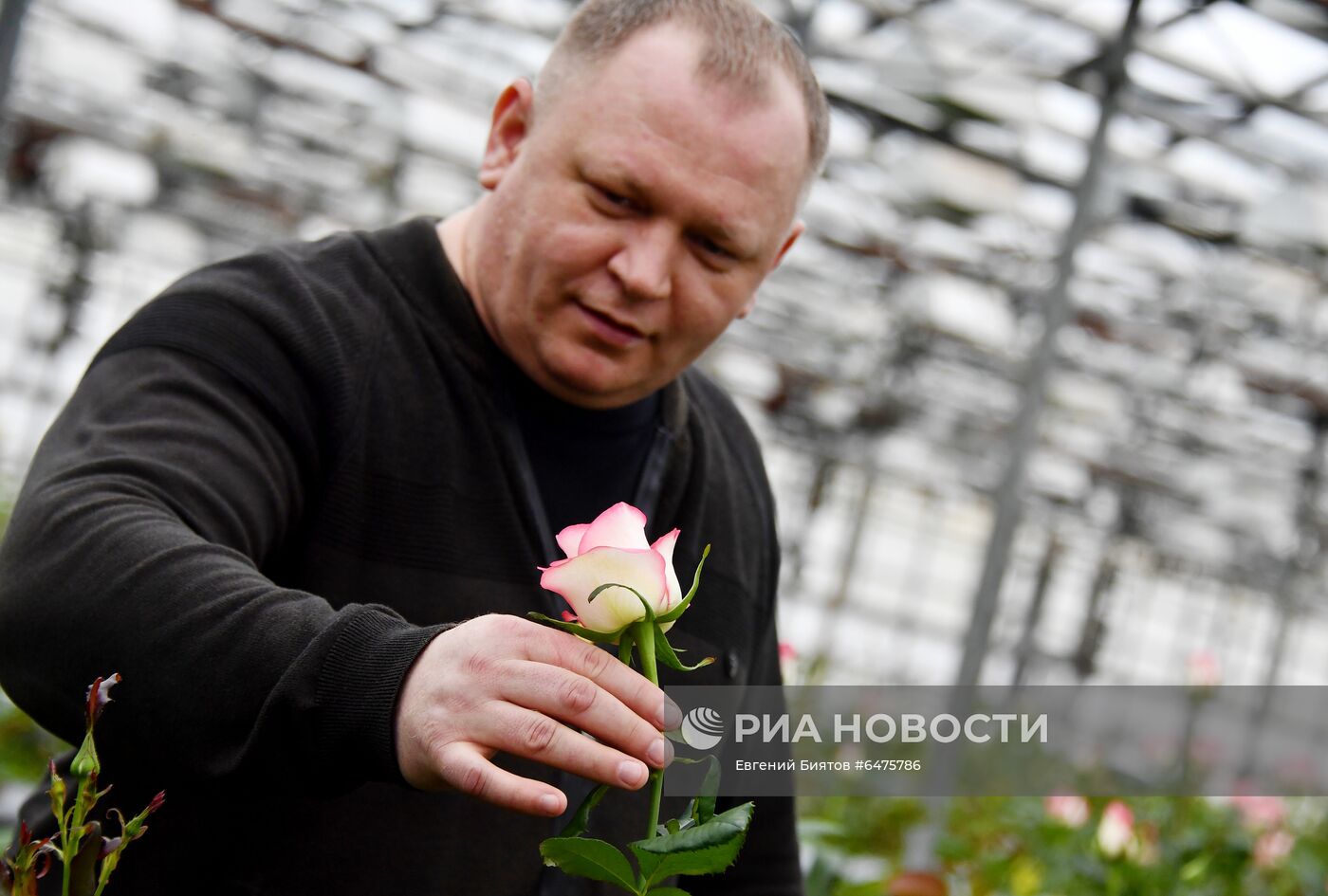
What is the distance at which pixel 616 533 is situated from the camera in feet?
2.25

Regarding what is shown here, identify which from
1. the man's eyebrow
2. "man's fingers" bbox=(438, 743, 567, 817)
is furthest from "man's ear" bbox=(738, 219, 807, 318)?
"man's fingers" bbox=(438, 743, 567, 817)

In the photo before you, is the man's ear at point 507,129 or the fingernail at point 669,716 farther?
the man's ear at point 507,129

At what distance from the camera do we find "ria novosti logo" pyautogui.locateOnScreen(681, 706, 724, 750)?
917 mm

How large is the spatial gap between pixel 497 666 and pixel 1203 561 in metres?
19.9

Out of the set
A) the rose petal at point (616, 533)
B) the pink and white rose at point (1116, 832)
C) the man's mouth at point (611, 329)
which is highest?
the man's mouth at point (611, 329)

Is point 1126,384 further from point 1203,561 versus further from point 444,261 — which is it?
point 444,261

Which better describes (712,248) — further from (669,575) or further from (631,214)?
(669,575)

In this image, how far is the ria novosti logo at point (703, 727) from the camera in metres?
0.92

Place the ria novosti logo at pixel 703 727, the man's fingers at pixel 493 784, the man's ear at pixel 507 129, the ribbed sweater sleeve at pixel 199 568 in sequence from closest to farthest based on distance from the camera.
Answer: the man's fingers at pixel 493 784 < the ribbed sweater sleeve at pixel 199 568 < the ria novosti logo at pixel 703 727 < the man's ear at pixel 507 129

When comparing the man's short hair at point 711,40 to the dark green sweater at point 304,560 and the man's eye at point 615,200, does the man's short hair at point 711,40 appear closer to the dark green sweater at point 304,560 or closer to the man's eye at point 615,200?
the man's eye at point 615,200

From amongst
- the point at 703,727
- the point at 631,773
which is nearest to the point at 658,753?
the point at 631,773

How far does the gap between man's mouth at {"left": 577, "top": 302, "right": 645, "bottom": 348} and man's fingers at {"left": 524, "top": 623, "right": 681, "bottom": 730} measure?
643mm

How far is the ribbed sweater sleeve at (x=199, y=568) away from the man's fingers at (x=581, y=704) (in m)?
0.08

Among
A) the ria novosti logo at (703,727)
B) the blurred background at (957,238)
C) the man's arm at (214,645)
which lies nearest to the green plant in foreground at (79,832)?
the man's arm at (214,645)
